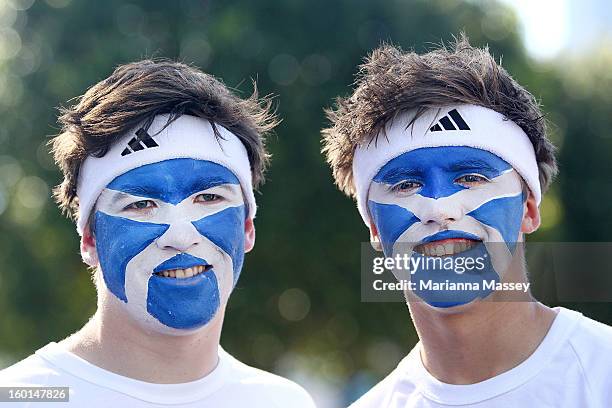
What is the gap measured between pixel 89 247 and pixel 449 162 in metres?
2.16

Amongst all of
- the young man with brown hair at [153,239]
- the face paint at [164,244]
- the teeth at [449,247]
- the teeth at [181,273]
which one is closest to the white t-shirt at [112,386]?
the young man with brown hair at [153,239]

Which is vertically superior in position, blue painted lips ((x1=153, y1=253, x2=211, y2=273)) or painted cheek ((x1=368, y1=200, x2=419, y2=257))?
painted cheek ((x1=368, y1=200, x2=419, y2=257))

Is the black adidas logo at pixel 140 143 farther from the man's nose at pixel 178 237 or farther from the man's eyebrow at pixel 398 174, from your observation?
the man's eyebrow at pixel 398 174

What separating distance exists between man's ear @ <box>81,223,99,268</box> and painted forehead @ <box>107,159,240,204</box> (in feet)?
1.14

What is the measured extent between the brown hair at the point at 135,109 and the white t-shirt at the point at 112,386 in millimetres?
1033

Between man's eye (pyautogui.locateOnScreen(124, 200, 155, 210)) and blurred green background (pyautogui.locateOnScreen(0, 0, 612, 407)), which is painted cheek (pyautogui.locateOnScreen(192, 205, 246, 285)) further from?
blurred green background (pyautogui.locateOnScreen(0, 0, 612, 407))

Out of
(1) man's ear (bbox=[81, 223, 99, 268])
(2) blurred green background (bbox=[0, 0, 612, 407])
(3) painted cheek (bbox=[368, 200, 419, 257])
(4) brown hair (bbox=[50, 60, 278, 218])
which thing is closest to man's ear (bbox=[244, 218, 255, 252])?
(4) brown hair (bbox=[50, 60, 278, 218])

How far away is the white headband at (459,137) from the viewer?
16.6 ft

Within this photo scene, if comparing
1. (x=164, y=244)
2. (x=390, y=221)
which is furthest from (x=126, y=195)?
(x=390, y=221)

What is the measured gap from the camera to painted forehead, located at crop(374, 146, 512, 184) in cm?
505

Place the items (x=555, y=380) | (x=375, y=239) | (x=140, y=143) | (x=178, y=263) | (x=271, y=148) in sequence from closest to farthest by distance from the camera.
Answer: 1. (x=555, y=380)
2. (x=178, y=263)
3. (x=140, y=143)
4. (x=375, y=239)
5. (x=271, y=148)

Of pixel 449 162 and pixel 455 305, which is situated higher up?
pixel 449 162

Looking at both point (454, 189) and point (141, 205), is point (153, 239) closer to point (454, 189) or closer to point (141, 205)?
point (141, 205)

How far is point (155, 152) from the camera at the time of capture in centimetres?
515
